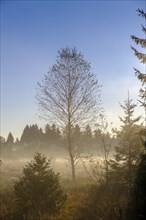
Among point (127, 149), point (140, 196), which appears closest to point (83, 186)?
point (127, 149)

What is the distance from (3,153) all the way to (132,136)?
77668 millimetres

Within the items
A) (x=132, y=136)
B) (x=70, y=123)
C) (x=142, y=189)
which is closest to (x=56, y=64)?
(x=70, y=123)

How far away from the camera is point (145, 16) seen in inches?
587

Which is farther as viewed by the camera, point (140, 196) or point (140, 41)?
point (140, 41)

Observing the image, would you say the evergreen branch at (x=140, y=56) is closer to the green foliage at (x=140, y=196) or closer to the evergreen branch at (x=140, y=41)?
the evergreen branch at (x=140, y=41)

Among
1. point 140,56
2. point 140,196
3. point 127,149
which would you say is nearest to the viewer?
point 140,196

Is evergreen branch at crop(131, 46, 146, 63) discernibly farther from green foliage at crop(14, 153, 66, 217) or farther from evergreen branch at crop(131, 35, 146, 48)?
green foliage at crop(14, 153, 66, 217)

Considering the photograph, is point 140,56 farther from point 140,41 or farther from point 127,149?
point 127,149

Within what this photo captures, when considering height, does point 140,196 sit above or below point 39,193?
above

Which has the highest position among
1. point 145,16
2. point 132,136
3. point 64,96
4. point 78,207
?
point 145,16

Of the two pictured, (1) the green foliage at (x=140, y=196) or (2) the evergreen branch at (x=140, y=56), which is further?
(2) the evergreen branch at (x=140, y=56)

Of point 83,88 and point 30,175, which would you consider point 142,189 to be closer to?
point 30,175

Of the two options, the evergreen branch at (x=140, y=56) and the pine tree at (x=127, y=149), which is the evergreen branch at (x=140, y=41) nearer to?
the evergreen branch at (x=140, y=56)

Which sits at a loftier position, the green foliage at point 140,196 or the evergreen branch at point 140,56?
the evergreen branch at point 140,56
